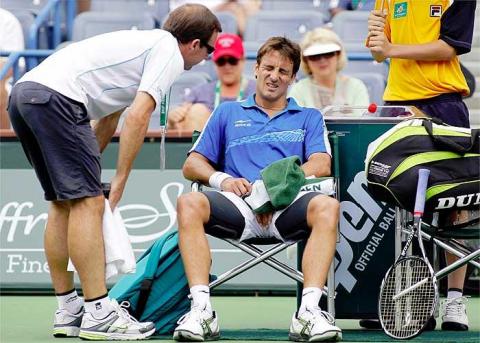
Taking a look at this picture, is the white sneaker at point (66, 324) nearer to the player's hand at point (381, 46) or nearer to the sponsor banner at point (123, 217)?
the player's hand at point (381, 46)

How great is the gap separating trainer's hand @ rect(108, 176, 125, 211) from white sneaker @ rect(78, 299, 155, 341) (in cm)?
47

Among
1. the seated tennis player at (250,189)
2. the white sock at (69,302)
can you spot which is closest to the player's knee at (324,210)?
the seated tennis player at (250,189)

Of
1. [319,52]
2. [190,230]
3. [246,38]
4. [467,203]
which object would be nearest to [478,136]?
[467,203]

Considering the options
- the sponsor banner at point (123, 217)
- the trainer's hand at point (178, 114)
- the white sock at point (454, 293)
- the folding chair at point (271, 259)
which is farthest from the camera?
the trainer's hand at point (178, 114)

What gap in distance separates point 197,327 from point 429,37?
6.51 ft

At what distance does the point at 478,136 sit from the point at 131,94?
1638 mm

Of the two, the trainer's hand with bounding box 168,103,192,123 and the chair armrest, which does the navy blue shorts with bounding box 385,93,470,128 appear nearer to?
the chair armrest

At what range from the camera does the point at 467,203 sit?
20.9 feet

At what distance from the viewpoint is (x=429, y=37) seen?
703cm

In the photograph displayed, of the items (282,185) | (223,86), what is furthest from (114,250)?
(223,86)

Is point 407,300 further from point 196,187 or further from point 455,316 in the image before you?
point 196,187

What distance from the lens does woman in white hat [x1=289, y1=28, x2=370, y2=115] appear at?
9469 mm

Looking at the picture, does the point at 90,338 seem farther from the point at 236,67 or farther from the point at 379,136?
the point at 236,67

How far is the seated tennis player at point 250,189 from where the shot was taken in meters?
6.26
